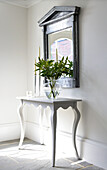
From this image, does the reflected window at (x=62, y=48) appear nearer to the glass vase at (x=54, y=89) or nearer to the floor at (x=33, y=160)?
the glass vase at (x=54, y=89)

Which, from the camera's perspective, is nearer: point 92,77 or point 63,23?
point 92,77

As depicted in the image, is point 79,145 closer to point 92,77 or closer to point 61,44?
point 92,77

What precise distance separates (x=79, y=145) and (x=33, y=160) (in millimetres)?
640

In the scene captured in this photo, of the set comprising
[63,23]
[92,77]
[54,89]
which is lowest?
[54,89]

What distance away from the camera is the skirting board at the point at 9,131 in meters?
3.83

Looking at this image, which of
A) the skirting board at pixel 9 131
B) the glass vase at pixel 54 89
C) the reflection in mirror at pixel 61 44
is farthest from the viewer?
the skirting board at pixel 9 131

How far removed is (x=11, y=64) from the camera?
156 inches

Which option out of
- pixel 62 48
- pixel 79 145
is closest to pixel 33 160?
pixel 79 145

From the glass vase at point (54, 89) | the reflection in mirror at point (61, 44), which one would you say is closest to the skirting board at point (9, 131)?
the glass vase at point (54, 89)

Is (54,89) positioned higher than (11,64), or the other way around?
(11,64)

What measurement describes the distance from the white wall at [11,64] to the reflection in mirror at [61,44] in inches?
32.3

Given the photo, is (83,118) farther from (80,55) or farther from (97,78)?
(80,55)

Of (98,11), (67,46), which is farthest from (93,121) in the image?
(98,11)

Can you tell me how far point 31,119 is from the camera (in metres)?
4.02
